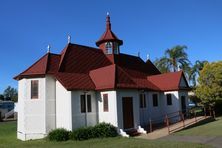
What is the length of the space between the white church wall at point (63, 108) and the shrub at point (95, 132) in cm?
156

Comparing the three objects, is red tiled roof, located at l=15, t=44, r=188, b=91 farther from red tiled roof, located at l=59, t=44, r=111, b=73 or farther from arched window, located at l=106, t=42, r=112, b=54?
arched window, located at l=106, t=42, r=112, b=54

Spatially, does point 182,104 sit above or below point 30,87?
below

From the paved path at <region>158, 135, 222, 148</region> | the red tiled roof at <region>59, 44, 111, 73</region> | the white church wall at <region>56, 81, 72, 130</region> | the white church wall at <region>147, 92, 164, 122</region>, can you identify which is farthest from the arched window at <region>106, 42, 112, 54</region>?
the paved path at <region>158, 135, 222, 148</region>

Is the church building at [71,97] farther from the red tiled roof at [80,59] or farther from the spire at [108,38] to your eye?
the spire at [108,38]

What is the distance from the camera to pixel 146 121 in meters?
24.3

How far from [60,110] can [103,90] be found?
3829mm

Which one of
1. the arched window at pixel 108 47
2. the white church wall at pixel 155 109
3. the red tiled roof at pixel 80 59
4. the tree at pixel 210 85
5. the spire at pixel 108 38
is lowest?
the white church wall at pixel 155 109

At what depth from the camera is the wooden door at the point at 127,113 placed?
20.1m

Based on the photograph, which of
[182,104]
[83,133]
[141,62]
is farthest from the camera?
[141,62]

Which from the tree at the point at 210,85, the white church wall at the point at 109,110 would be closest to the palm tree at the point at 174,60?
the tree at the point at 210,85

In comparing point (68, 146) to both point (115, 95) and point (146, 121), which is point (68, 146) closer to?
point (115, 95)

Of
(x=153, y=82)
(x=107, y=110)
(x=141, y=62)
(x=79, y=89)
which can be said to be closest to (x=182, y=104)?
(x=153, y=82)

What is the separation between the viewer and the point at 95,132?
1848 cm

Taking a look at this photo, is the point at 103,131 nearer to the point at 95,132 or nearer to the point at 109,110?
the point at 95,132
